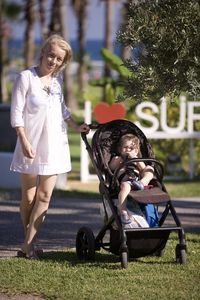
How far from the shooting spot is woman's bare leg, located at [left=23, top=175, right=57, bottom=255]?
24.5ft

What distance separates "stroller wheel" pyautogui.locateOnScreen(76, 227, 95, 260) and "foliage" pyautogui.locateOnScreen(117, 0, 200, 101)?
4.39ft

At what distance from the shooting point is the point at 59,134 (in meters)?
7.54

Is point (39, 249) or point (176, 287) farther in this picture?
point (39, 249)

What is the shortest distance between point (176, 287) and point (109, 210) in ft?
3.84

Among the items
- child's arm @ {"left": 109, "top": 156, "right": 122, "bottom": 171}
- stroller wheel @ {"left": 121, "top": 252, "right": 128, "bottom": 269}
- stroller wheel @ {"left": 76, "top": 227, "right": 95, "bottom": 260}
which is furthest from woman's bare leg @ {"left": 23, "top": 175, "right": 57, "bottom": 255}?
stroller wheel @ {"left": 121, "top": 252, "right": 128, "bottom": 269}

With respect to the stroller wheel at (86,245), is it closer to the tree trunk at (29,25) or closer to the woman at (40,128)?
the woman at (40,128)

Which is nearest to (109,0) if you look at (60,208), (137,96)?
(60,208)

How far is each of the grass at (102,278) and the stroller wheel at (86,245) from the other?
8cm

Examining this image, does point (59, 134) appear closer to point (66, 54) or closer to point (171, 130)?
point (66, 54)

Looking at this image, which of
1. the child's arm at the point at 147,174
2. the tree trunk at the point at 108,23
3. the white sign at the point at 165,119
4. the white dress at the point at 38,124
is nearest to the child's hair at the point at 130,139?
the child's arm at the point at 147,174

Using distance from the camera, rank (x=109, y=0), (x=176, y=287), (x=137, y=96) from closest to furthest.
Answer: (x=176, y=287), (x=137, y=96), (x=109, y=0)

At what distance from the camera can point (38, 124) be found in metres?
7.43

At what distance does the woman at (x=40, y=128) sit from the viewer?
736cm

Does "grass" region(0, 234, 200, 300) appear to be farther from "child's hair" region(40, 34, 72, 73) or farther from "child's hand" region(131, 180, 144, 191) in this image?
"child's hair" region(40, 34, 72, 73)
